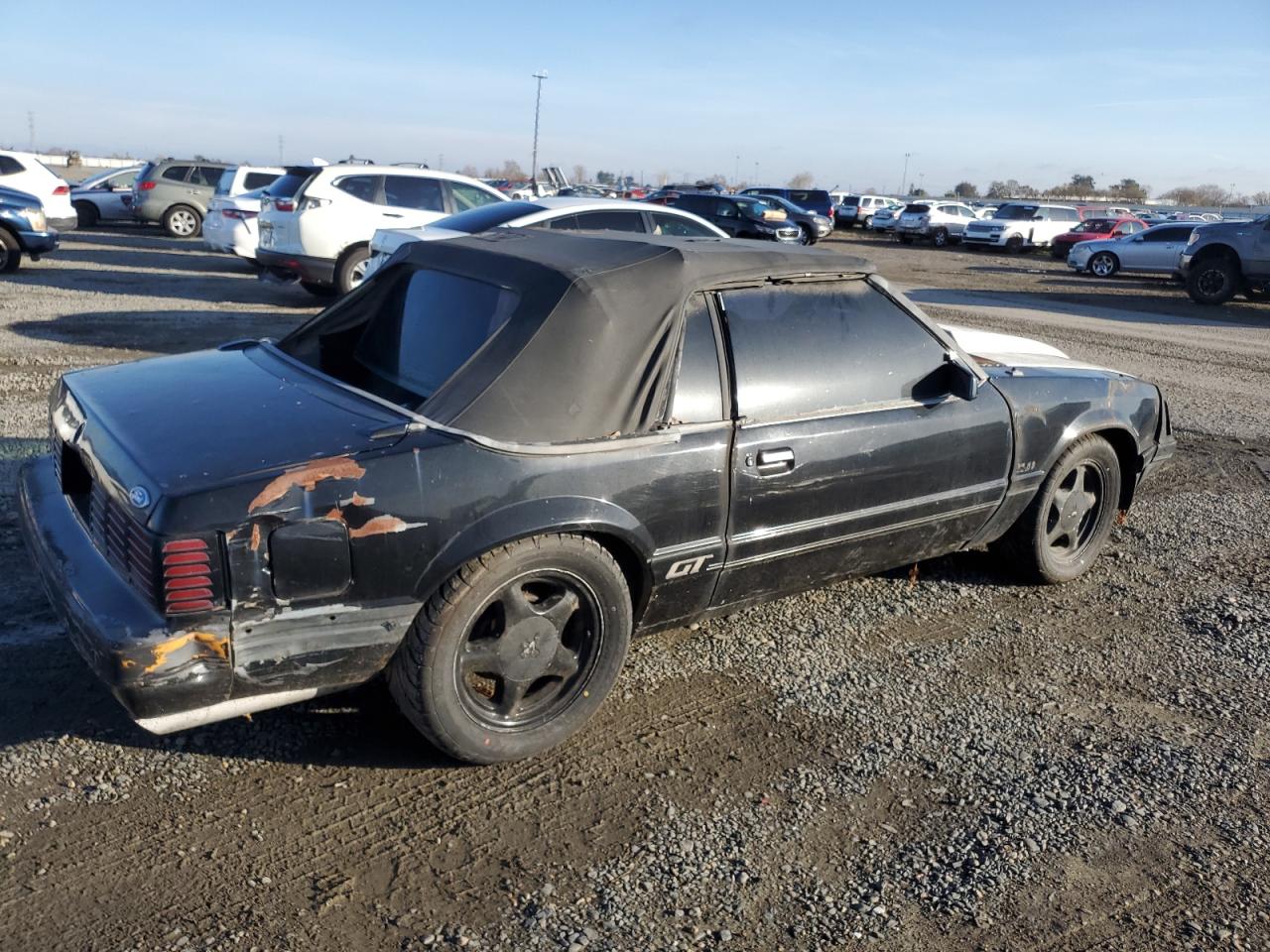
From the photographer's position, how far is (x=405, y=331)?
3.93m

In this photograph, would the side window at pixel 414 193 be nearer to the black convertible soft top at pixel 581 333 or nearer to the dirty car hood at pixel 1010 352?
the dirty car hood at pixel 1010 352

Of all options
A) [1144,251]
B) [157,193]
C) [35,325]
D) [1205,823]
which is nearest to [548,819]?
[1205,823]

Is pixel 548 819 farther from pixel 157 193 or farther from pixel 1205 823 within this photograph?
pixel 157 193

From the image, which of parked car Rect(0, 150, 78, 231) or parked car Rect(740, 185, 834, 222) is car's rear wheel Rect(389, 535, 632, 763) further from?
parked car Rect(740, 185, 834, 222)

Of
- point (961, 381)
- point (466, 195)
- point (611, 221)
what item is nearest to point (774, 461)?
point (961, 381)

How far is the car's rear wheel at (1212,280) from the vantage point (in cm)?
1859

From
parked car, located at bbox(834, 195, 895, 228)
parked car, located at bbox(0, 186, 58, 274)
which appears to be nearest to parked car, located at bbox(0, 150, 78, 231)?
parked car, located at bbox(0, 186, 58, 274)

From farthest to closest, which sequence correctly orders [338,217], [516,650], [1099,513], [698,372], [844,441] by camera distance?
[338,217], [1099,513], [844,441], [698,372], [516,650]

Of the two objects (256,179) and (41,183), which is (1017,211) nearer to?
(256,179)

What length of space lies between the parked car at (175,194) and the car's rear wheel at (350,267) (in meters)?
12.2

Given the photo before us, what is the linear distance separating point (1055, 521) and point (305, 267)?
9541mm

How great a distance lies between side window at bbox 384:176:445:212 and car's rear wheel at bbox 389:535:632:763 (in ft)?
34.3

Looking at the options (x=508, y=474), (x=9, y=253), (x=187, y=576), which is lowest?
(x=9, y=253)

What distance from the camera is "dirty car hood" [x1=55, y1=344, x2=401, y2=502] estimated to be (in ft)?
9.53
